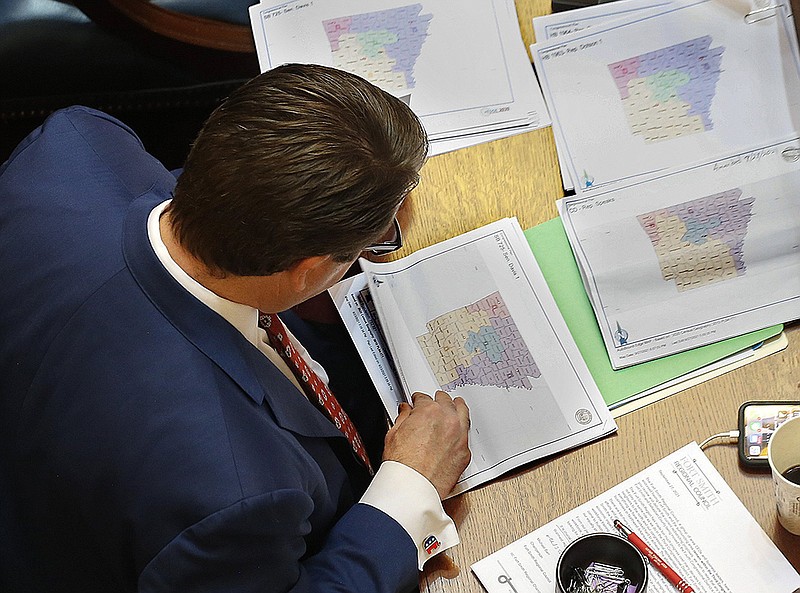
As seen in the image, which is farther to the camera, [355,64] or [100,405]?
[355,64]

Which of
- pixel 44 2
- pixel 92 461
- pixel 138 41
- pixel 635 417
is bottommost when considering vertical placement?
pixel 635 417

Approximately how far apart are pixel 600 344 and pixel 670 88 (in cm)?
37

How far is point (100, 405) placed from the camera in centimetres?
89

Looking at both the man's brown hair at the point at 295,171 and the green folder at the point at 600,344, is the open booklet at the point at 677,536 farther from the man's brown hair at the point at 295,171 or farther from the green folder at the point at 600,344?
the man's brown hair at the point at 295,171

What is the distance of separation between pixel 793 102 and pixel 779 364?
359 mm

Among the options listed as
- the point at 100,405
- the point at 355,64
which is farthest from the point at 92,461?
→ the point at 355,64

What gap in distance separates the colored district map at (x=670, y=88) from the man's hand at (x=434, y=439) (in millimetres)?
454

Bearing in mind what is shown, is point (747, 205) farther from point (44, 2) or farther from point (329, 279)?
point (44, 2)

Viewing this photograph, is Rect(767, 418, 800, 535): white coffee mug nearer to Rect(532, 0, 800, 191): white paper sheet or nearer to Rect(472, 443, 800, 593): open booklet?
Rect(472, 443, 800, 593): open booklet

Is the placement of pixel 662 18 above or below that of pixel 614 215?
above

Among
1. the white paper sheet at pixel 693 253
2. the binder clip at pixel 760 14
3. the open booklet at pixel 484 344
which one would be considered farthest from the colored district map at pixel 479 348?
the binder clip at pixel 760 14

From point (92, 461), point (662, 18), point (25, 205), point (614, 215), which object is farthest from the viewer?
point (662, 18)

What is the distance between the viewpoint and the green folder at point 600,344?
3.50 feet

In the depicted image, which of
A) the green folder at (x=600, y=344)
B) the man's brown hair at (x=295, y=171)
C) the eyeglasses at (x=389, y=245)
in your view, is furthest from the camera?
the eyeglasses at (x=389, y=245)
